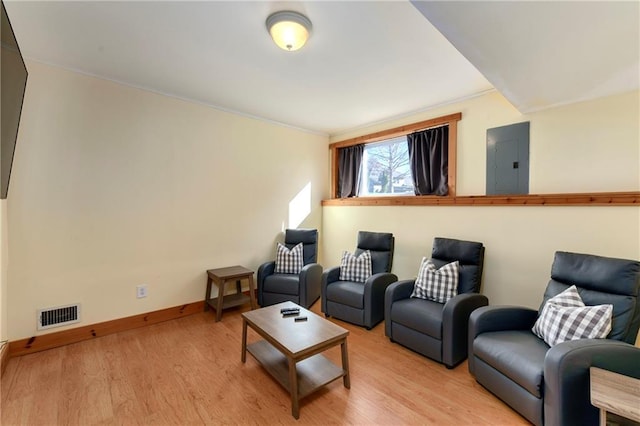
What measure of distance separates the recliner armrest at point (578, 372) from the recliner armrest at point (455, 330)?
74 cm

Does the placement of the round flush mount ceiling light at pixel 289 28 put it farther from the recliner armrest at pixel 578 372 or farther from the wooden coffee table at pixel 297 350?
the recliner armrest at pixel 578 372

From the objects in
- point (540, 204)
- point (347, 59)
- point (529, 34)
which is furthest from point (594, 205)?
point (347, 59)

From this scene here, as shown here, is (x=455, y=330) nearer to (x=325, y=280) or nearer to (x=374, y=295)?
(x=374, y=295)

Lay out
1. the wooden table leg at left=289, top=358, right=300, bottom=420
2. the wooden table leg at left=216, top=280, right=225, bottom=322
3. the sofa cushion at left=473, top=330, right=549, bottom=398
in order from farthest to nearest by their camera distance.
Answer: the wooden table leg at left=216, top=280, right=225, bottom=322 < the wooden table leg at left=289, top=358, right=300, bottom=420 < the sofa cushion at left=473, top=330, right=549, bottom=398

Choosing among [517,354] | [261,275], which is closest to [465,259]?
[517,354]

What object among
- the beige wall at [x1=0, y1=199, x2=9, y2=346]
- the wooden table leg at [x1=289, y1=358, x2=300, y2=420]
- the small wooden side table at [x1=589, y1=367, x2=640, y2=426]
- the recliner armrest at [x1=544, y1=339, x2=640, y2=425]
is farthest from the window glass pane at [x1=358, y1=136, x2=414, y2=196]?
the beige wall at [x1=0, y1=199, x2=9, y2=346]

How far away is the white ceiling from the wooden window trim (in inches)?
11.9

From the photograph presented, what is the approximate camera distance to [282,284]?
3.49 meters

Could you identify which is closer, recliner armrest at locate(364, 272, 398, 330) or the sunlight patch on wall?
recliner armrest at locate(364, 272, 398, 330)

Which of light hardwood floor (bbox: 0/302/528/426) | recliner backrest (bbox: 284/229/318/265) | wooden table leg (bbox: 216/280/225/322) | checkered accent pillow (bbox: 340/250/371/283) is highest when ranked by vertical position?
recliner backrest (bbox: 284/229/318/265)

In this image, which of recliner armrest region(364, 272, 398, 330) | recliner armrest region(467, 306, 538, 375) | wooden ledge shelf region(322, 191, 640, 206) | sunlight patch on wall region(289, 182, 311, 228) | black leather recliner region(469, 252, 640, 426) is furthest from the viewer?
sunlight patch on wall region(289, 182, 311, 228)

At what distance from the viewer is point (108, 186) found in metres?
2.84

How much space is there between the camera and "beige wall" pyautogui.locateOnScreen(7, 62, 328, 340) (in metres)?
2.49

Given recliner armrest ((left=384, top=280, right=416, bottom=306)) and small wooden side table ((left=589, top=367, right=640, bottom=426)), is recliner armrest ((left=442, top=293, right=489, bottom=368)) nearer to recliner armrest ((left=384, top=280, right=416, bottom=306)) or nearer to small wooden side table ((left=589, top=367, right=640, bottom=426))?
recliner armrest ((left=384, top=280, right=416, bottom=306))
